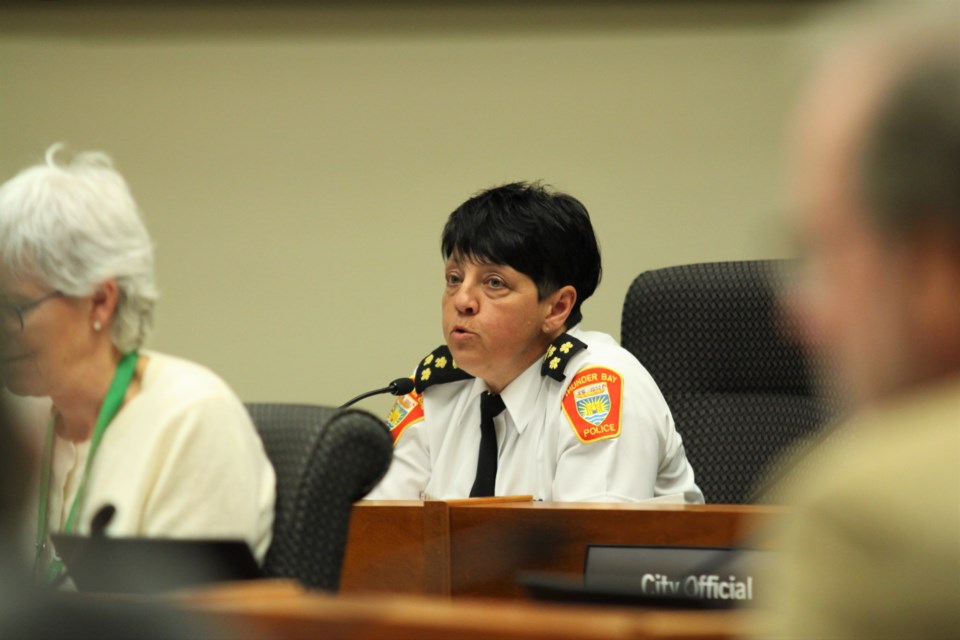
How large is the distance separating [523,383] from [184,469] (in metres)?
1.18

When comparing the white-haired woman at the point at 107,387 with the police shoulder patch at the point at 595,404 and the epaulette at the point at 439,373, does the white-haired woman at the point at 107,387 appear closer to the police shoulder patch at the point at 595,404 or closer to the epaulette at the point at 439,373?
the police shoulder patch at the point at 595,404

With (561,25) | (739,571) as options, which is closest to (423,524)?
(739,571)

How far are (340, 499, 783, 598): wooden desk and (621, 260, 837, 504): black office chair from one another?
0.75 m

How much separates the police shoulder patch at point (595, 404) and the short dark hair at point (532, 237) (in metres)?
0.29

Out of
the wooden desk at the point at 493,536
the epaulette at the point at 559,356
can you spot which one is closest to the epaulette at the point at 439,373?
the epaulette at the point at 559,356

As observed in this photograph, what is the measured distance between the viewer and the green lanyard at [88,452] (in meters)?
1.38

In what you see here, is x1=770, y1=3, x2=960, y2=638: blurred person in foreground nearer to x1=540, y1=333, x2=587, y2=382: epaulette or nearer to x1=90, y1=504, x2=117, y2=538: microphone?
x1=90, y1=504, x2=117, y2=538: microphone

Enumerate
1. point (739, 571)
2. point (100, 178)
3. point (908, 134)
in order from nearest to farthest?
point (908, 134), point (739, 571), point (100, 178)

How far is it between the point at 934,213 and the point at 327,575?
1015 millimetres

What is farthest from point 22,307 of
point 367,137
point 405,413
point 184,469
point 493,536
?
point 367,137

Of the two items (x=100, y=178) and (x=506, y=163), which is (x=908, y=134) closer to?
(x=100, y=178)

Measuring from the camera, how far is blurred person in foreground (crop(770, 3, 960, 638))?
48 centimetres

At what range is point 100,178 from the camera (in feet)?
4.88

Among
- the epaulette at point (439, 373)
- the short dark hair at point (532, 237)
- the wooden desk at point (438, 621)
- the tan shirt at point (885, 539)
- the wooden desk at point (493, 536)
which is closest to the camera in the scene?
the tan shirt at point (885, 539)
